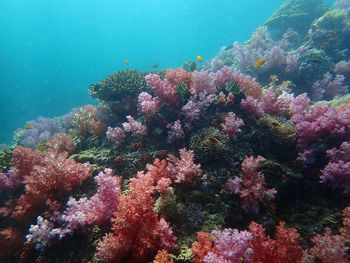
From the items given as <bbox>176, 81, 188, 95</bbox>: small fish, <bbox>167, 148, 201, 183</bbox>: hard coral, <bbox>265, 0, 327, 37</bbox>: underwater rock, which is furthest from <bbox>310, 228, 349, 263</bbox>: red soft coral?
<bbox>265, 0, 327, 37</bbox>: underwater rock

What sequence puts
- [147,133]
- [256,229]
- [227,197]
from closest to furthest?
[256,229] → [227,197] → [147,133]

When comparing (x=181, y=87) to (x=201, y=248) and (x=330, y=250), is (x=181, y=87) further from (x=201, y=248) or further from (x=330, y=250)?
(x=330, y=250)

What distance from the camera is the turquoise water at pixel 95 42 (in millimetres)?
48781

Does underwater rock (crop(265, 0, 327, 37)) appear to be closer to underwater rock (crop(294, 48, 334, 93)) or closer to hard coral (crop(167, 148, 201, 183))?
underwater rock (crop(294, 48, 334, 93))

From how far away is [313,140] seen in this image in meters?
4.07

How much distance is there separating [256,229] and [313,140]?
2837 mm

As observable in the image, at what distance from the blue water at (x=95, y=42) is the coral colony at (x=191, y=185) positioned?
40033 millimetres

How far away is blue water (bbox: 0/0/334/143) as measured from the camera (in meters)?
48.8

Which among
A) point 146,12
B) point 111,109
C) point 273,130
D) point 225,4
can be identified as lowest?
point 273,130

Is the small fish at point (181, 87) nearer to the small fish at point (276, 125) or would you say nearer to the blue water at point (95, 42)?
the small fish at point (276, 125)

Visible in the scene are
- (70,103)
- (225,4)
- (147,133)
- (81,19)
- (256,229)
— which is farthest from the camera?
(81,19)

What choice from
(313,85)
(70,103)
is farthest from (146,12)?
(313,85)

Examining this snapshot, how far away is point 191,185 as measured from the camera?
3.68 metres

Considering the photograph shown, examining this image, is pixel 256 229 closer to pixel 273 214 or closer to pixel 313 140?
pixel 273 214
